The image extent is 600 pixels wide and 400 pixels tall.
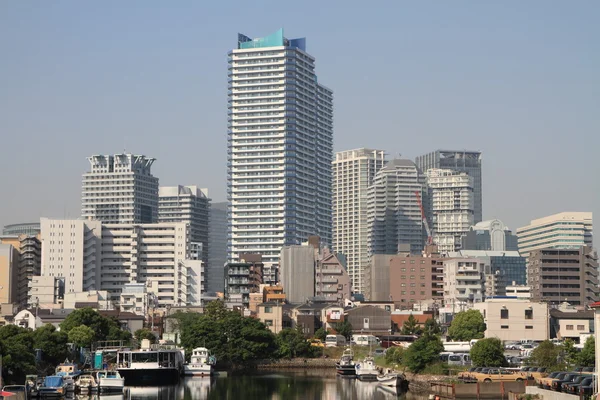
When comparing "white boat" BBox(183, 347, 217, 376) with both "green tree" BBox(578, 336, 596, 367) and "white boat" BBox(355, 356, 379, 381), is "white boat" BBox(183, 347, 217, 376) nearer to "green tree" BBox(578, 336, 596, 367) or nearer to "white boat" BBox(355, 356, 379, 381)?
"white boat" BBox(355, 356, 379, 381)

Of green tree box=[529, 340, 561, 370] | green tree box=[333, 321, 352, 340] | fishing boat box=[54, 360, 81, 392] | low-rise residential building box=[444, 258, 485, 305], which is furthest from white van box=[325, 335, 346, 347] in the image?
green tree box=[529, 340, 561, 370]

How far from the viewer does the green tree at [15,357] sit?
7594 centimetres

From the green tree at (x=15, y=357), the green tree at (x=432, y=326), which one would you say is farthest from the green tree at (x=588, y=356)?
the green tree at (x=432, y=326)

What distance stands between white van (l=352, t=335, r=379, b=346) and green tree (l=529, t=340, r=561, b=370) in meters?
48.7

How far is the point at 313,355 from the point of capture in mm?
125875

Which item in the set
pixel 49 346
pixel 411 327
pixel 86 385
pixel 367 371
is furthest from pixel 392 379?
pixel 411 327

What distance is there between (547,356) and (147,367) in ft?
111

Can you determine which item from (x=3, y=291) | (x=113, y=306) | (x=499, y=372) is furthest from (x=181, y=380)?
(x=3, y=291)

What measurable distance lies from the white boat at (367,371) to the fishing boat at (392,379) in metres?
7.18

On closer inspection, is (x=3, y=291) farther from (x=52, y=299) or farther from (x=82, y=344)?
(x=82, y=344)

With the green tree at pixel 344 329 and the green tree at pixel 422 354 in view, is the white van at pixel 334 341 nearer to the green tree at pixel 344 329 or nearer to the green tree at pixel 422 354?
the green tree at pixel 344 329

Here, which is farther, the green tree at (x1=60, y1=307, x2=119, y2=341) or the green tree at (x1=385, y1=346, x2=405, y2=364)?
the green tree at (x1=60, y1=307, x2=119, y2=341)

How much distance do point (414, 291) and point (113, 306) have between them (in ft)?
179

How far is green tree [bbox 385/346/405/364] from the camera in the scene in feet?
335
